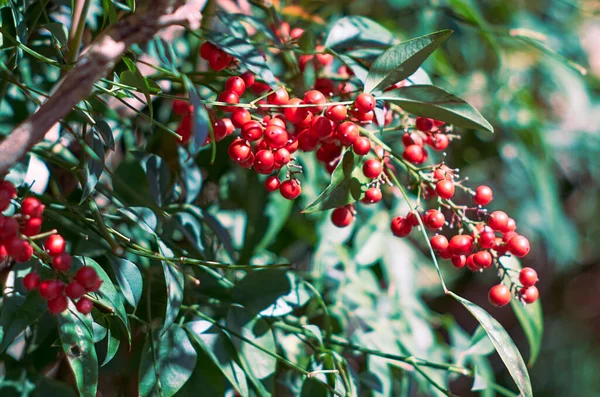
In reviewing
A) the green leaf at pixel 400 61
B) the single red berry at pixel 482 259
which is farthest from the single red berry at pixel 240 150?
the single red berry at pixel 482 259

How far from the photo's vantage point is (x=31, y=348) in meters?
0.57

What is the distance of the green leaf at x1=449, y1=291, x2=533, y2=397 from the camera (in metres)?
0.47

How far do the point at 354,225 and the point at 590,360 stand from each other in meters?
1.46

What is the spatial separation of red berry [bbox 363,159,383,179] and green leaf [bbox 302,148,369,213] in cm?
1

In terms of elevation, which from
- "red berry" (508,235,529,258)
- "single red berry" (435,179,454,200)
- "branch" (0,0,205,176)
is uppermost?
"branch" (0,0,205,176)

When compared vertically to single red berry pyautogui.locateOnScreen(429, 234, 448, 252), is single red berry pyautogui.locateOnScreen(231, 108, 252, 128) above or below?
above

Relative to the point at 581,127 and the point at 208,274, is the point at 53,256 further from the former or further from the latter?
the point at 581,127

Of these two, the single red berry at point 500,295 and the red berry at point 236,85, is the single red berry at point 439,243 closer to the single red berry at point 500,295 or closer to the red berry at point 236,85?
the single red berry at point 500,295

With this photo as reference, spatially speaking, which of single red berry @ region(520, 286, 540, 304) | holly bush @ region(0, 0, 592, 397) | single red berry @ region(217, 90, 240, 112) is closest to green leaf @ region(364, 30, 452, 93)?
holly bush @ region(0, 0, 592, 397)

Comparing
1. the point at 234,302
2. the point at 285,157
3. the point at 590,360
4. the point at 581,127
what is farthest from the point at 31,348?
the point at 590,360

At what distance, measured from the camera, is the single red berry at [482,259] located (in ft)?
1.65

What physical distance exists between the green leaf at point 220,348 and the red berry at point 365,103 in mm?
231

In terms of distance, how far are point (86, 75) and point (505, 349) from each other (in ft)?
1.16

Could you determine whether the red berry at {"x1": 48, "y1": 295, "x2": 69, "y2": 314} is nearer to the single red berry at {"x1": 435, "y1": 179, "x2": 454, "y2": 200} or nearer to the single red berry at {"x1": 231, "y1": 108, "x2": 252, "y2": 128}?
the single red berry at {"x1": 231, "y1": 108, "x2": 252, "y2": 128}
